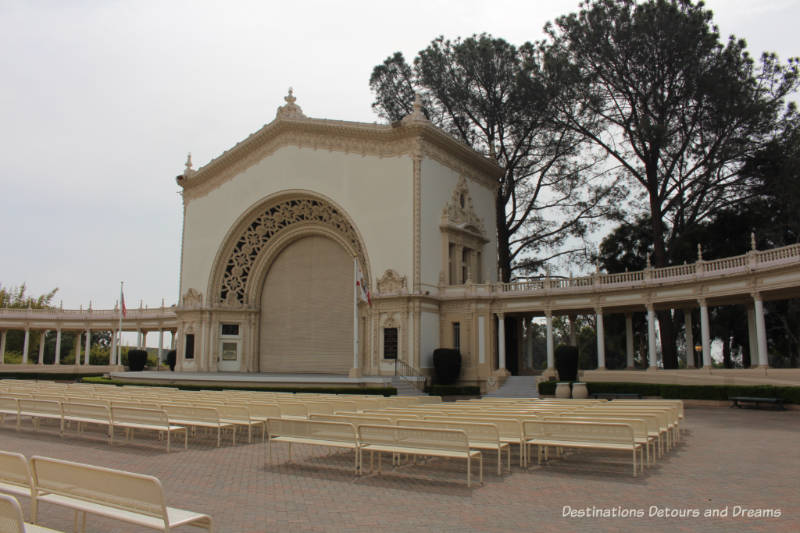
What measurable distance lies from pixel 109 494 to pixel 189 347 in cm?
3905

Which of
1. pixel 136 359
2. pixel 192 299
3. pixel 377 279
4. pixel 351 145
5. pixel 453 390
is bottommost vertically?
pixel 453 390

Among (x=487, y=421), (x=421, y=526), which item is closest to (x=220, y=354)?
(x=487, y=421)

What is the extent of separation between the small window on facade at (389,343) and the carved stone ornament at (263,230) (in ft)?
22.5

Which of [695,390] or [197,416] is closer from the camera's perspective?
[197,416]

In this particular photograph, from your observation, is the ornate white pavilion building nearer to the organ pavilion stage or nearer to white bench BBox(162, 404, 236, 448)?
the organ pavilion stage

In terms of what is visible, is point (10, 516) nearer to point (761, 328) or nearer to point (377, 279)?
point (761, 328)

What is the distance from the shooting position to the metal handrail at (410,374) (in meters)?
31.0

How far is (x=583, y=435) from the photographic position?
957 cm

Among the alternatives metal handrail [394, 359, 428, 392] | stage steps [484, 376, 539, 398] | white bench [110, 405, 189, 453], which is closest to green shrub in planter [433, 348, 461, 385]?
metal handrail [394, 359, 428, 392]

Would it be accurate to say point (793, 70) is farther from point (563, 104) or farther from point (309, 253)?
point (309, 253)

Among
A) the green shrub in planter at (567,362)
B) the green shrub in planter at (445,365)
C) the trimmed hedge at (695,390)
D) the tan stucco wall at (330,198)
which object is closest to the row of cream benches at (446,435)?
the trimmed hedge at (695,390)

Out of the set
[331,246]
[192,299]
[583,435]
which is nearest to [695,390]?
[583,435]

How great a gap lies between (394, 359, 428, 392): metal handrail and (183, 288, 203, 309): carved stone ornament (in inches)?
669

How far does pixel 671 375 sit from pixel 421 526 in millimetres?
24049
